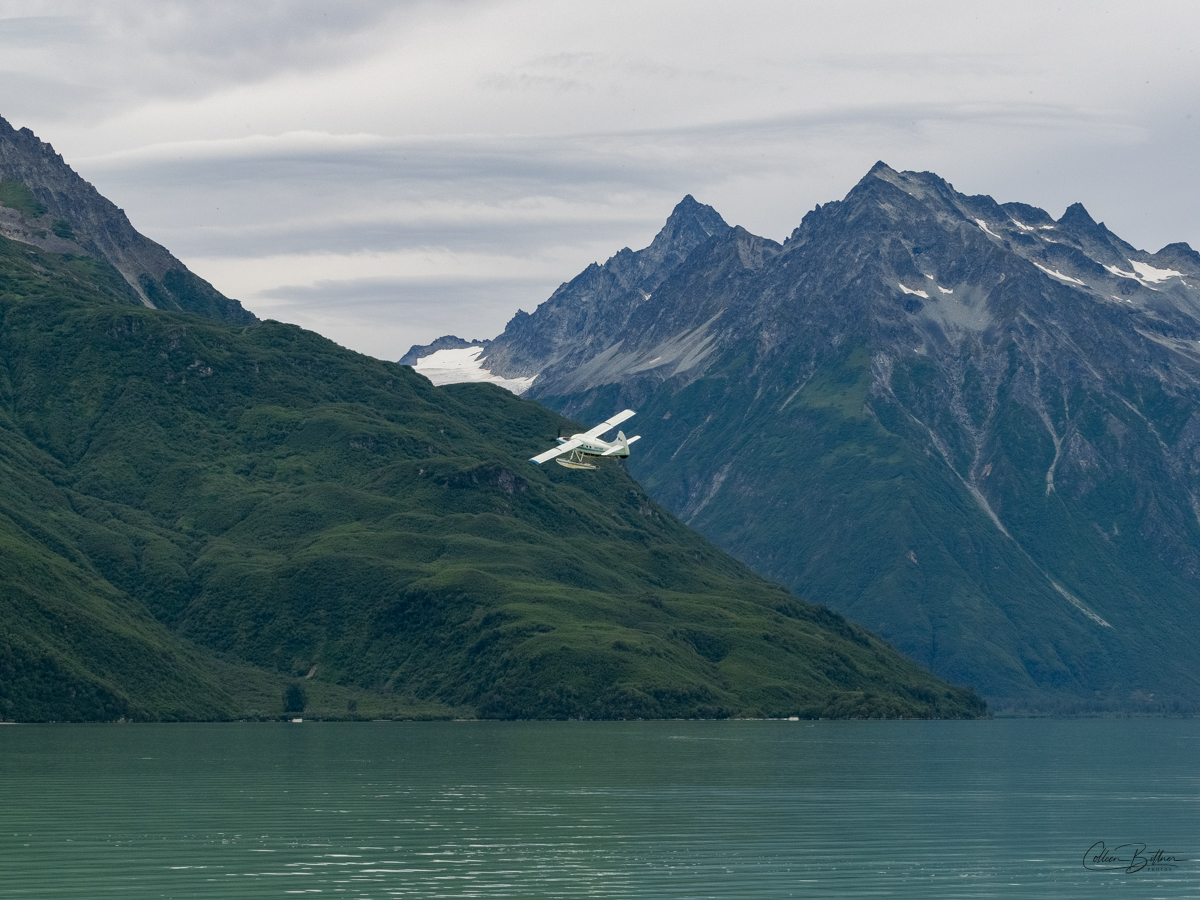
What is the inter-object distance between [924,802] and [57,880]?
106 meters

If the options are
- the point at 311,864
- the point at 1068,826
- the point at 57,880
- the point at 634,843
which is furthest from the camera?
the point at 1068,826

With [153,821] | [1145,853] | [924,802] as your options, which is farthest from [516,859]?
[924,802]

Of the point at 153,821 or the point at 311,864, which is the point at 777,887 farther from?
the point at 153,821

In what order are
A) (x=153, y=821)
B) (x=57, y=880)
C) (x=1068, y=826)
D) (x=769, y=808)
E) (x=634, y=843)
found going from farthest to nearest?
1. (x=769, y=808)
2. (x=1068, y=826)
3. (x=153, y=821)
4. (x=634, y=843)
5. (x=57, y=880)

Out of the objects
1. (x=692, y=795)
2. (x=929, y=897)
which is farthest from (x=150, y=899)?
(x=692, y=795)

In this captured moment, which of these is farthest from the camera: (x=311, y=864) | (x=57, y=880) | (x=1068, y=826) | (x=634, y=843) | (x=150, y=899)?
(x=1068, y=826)

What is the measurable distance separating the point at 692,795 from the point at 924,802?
26.0 meters

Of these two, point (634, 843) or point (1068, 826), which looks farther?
point (1068, 826)

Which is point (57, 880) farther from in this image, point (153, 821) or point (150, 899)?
point (153, 821)

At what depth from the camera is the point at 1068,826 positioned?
163 metres

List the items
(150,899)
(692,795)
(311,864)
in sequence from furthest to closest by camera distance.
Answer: (692,795) < (311,864) < (150,899)

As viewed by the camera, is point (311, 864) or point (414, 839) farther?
point (414, 839)

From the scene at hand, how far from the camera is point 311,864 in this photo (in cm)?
12256

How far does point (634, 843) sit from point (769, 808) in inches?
1552
